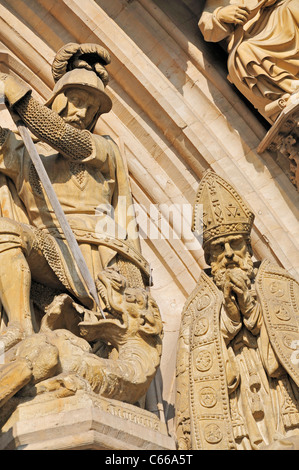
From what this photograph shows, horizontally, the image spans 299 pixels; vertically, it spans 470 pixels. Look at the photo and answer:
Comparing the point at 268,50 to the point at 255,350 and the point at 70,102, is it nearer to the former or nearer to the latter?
the point at 70,102

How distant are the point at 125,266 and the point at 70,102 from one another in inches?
40.6

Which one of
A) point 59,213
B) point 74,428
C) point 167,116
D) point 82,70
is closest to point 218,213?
point 59,213

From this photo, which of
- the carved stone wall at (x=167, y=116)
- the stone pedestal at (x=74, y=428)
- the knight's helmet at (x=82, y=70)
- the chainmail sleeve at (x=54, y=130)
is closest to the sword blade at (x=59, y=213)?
the chainmail sleeve at (x=54, y=130)

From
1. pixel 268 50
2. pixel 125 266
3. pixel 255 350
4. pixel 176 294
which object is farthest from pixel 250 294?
pixel 268 50

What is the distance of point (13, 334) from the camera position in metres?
5.43

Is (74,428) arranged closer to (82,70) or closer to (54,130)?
(54,130)

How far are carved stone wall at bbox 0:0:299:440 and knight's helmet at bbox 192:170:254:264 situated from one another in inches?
31.5

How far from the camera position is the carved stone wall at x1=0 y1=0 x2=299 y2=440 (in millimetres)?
7047

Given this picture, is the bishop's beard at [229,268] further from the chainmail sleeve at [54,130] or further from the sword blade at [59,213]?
the chainmail sleeve at [54,130]

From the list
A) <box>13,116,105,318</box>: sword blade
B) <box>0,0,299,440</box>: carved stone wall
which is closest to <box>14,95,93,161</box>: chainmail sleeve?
<box>13,116,105,318</box>: sword blade

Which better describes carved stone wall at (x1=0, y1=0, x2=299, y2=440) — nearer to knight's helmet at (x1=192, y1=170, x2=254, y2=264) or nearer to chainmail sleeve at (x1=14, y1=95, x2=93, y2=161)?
knight's helmet at (x1=192, y1=170, x2=254, y2=264)

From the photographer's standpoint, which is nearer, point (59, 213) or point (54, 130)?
point (59, 213)

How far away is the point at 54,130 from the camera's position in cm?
627

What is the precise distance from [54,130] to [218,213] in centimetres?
99
